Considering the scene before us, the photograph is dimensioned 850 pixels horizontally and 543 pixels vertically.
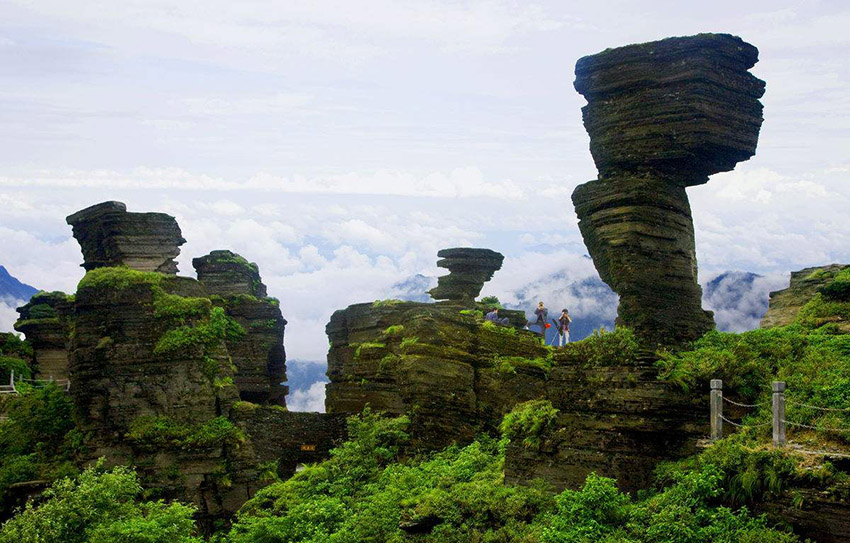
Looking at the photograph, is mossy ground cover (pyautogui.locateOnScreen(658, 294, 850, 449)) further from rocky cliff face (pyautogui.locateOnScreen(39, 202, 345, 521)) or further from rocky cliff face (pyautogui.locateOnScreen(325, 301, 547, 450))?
rocky cliff face (pyautogui.locateOnScreen(39, 202, 345, 521))

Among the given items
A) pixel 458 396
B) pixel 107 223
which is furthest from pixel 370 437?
pixel 107 223

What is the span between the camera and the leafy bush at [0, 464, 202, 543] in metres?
30.0

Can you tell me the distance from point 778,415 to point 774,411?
0.42ft

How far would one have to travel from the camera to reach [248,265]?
5709cm

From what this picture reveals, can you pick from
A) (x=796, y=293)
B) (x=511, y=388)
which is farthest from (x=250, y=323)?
(x=796, y=293)

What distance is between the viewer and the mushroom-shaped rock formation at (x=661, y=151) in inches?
1100

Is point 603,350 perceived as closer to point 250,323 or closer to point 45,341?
point 250,323

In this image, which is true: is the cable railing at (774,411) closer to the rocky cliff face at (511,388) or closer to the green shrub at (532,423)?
the rocky cliff face at (511,388)

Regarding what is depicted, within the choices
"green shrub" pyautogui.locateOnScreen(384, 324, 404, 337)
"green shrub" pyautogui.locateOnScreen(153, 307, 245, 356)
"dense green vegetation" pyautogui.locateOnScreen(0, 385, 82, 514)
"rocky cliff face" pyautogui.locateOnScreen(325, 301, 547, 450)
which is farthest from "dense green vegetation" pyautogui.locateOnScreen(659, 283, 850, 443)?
"dense green vegetation" pyautogui.locateOnScreen(0, 385, 82, 514)

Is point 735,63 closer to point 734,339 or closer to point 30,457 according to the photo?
point 734,339

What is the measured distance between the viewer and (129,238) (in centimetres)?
5019

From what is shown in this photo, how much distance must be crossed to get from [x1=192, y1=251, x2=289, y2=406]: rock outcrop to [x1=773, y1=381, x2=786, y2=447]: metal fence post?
34.4 metres

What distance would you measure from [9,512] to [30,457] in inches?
93.1

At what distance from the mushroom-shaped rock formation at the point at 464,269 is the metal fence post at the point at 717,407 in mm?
25935
